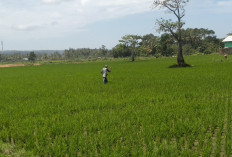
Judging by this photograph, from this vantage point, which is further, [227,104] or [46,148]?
[227,104]

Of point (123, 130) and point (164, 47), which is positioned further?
point (164, 47)

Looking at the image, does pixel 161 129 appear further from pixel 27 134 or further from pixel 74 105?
pixel 74 105

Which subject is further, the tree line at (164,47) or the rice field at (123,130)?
the tree line at (164,47)

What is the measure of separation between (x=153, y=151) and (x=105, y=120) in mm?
2489

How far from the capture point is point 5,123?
23.2 feet

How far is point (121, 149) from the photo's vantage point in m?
4.71

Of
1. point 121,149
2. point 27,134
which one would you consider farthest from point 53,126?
point 121,149

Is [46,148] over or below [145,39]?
below

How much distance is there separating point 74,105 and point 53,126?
9.28ft

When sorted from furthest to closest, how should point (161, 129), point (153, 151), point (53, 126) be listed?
1. point (53, 126)
2. point (161, 129)
3. point (153, 151)

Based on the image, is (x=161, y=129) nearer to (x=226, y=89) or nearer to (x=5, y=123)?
(x=5, y=123)

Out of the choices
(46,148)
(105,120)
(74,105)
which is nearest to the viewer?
(46,148)

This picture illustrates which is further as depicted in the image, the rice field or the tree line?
the tree line

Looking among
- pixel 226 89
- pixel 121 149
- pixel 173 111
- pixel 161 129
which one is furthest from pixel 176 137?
pixel 226 89
